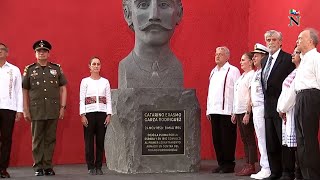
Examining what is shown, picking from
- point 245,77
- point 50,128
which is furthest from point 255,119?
point 50,128

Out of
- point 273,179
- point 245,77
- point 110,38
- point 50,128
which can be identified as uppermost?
point 110,38

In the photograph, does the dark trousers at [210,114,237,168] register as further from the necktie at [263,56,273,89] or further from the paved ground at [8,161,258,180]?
the necktie at [263,56,273,89]

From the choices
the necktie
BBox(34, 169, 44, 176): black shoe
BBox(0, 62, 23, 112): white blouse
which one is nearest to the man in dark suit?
the necktie

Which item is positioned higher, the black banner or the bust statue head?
the bust statue head

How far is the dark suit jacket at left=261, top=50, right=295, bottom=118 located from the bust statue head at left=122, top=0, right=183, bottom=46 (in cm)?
137

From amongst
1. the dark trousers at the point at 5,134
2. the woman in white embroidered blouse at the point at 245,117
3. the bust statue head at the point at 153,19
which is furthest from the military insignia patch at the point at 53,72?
the woman in white embroidered blouse at the point at 245,117

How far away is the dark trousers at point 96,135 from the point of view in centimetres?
570

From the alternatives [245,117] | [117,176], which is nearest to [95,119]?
[117,176]

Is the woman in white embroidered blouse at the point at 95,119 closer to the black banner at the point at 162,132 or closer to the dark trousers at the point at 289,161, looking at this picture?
the black banner at the point at 162,132

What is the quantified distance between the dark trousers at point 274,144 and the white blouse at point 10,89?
250cm

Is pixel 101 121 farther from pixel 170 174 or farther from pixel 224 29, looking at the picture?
pixel 224 29

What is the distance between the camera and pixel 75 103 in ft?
23.1

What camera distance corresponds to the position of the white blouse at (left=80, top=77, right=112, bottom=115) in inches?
225

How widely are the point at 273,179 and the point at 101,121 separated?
186 centimetres
